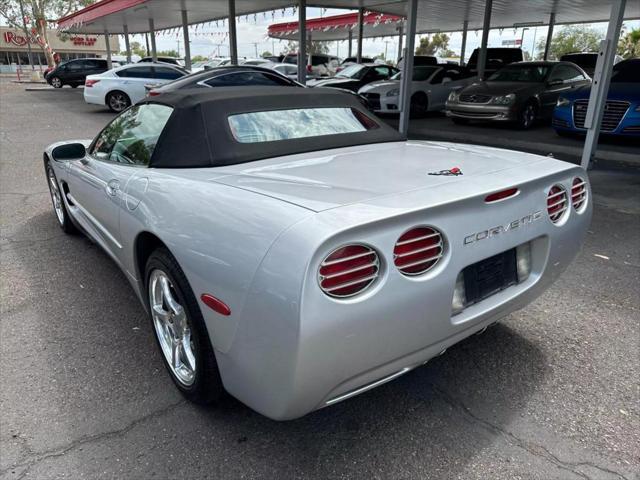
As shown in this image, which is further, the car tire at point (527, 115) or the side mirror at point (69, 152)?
the car tire at point (527, 115)

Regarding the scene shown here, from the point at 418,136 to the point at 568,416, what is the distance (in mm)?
9822

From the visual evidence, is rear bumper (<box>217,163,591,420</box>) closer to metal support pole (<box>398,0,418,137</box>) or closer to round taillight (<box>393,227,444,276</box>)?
round taillight (<box>393,227,444,276</box>)

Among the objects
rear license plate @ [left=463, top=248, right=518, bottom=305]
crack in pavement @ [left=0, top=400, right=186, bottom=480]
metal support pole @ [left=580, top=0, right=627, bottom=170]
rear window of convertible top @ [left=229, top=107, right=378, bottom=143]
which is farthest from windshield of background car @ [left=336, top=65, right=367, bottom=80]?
crack in pavement @ [left=0, top=400, right=186, bottom=480]

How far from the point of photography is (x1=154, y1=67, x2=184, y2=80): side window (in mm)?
16344

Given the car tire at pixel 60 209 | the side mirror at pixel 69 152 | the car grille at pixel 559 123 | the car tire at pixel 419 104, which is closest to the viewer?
the side mirror at pixel 69 152

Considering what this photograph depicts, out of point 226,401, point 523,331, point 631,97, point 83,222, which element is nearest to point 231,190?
point 226,401

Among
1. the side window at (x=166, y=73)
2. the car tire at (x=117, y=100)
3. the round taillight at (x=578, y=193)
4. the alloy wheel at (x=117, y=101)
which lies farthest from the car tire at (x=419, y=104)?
the round taillight at (x=578, y=193)

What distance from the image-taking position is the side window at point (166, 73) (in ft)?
53.6

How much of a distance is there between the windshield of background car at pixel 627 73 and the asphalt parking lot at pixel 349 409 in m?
8.20

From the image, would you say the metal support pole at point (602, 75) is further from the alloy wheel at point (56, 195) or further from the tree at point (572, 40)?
the tree at point (572, 40)

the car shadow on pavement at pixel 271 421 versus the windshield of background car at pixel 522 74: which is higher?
the windshield of background car at pixel 522 74

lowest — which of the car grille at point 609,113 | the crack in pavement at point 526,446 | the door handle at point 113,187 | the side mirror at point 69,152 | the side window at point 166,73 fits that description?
the crack in pavement at point 526,446

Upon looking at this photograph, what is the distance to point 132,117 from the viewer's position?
11.5ft

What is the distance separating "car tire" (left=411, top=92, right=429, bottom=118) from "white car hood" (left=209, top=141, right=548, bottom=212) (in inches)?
487
